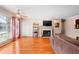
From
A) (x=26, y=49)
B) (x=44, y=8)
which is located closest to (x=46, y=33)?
(x=44, y=8)

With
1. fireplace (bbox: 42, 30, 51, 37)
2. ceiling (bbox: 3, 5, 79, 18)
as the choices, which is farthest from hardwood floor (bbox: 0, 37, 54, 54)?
fireplace (bbox: 42, 30, 51, 37)

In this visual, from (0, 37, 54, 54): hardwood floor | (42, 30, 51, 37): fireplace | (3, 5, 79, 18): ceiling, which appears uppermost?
(3, 5, 79, 18): ceiling

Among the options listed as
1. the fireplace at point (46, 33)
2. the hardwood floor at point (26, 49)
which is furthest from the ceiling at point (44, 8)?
the fireplace at point (46, 33)

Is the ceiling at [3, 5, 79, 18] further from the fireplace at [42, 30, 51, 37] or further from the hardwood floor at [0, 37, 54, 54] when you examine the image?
the fireplace at [42, 30, 51, 37]

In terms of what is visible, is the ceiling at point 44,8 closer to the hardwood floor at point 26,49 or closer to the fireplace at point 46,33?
the hardwood floor at point 26,49

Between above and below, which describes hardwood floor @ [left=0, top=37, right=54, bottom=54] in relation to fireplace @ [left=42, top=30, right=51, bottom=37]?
below

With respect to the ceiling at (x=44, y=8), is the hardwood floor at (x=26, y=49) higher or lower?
lower

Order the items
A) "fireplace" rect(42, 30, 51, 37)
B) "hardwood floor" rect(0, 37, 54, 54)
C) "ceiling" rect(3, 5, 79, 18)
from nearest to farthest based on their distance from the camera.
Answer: "hardwood floor" rect(0, 37, 54, 54) → "ceiling" rect(3, 5, 79, 18) → "fireplace" rect(42, 30, 51, 37)

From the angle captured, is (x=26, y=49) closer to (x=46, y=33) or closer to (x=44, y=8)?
(x=44, y=8)

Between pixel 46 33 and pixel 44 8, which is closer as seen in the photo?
pixel 44 8

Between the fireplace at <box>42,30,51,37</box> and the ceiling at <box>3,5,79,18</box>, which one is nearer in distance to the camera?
the ceiling at <box>3,5,79,18</box>

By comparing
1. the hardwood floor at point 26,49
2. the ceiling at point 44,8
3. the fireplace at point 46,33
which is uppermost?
the ceiling at point 44,8
